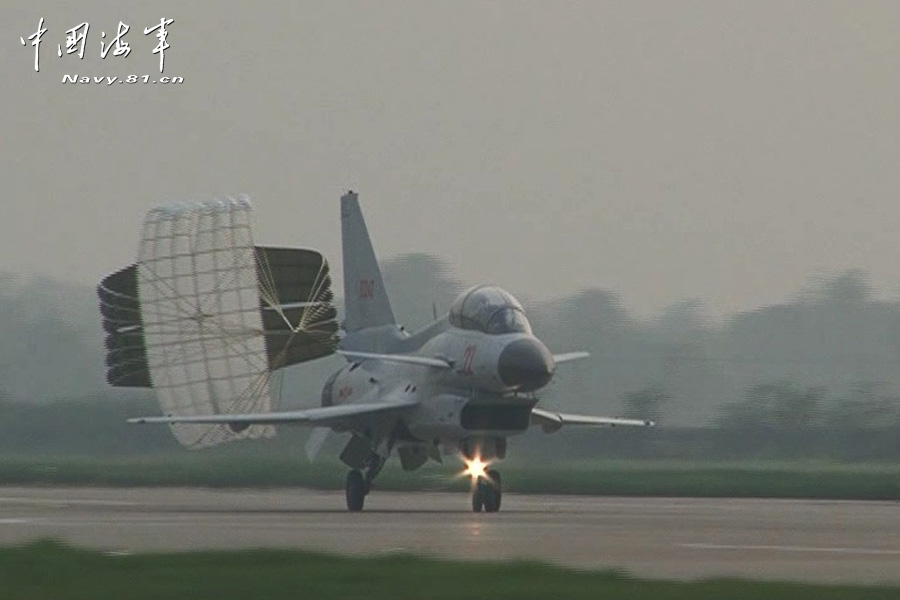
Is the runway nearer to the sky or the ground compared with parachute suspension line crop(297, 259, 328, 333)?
nearer to the ground

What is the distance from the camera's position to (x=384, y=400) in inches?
1335

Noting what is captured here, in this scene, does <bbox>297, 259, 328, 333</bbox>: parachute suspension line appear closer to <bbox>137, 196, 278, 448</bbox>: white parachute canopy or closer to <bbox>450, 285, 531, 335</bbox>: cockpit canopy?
<bbox>137, 196, 278, 448</bbox>: white parachute canopy

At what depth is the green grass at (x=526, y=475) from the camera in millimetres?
40188

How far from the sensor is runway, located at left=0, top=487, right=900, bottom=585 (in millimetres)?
18562

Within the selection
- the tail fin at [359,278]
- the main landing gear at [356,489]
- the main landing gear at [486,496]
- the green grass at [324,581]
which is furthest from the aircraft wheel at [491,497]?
the green grass at [324,581]

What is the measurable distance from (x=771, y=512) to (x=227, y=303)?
10596mm

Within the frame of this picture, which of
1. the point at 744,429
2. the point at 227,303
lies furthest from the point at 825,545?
the point at 744,429

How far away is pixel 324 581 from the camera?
50.6 ft

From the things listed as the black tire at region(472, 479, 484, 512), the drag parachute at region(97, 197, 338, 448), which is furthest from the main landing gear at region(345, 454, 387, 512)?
the drag parachute at region(97, 197, 338, 448)

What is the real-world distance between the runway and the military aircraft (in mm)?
1188

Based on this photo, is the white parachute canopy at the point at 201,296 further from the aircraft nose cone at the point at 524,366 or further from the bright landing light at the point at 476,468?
the aircraft nose cone at the point at 524,366

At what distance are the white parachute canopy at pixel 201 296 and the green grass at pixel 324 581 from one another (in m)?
17.8

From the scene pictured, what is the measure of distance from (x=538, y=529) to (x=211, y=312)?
12366 mm

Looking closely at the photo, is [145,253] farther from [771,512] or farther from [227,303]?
[771,512]
